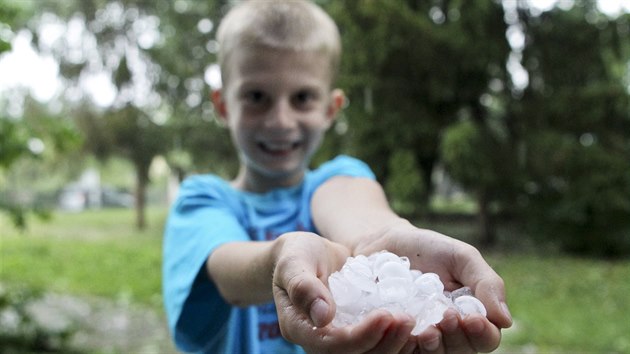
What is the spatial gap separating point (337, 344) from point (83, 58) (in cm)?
1184

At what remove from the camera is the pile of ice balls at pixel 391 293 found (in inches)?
29.0

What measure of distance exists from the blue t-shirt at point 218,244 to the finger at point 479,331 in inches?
20.9

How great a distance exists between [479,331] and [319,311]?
0.17 meters

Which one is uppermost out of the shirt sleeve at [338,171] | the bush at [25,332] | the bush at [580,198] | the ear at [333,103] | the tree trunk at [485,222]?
the ear at [333,103]

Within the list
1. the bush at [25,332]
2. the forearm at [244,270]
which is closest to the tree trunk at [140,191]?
the bush at [25,332]

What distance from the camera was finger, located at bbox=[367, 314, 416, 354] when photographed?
630 millimetres

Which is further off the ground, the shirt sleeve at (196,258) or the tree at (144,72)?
the shirt sleeve at (196,258)

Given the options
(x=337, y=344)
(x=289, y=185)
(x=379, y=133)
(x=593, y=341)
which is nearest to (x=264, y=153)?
(x=289, y=185)

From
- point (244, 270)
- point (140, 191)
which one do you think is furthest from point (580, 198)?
point (244, 270)

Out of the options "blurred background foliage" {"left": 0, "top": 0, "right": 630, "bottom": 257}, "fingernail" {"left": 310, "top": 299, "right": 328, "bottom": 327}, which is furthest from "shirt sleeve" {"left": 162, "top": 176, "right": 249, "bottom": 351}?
"blurred background foliage" {"left": 0, "top": 0, "right": 630, "bottom": 257}

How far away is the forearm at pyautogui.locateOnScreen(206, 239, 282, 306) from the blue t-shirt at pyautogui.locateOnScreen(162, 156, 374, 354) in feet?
0.13

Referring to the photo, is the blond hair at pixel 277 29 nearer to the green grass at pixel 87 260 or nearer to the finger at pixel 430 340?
the finger at pixel 430 340

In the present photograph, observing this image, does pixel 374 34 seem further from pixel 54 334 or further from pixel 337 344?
pixel 337 344

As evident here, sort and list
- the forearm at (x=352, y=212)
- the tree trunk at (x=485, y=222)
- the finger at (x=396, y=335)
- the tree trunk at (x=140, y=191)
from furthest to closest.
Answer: the tree trunk at (x=140, y=191) < the tree trunk at (x=485, y=222) < the forearm at (x=352, y=212) < the finger at (x=396, y=335)
